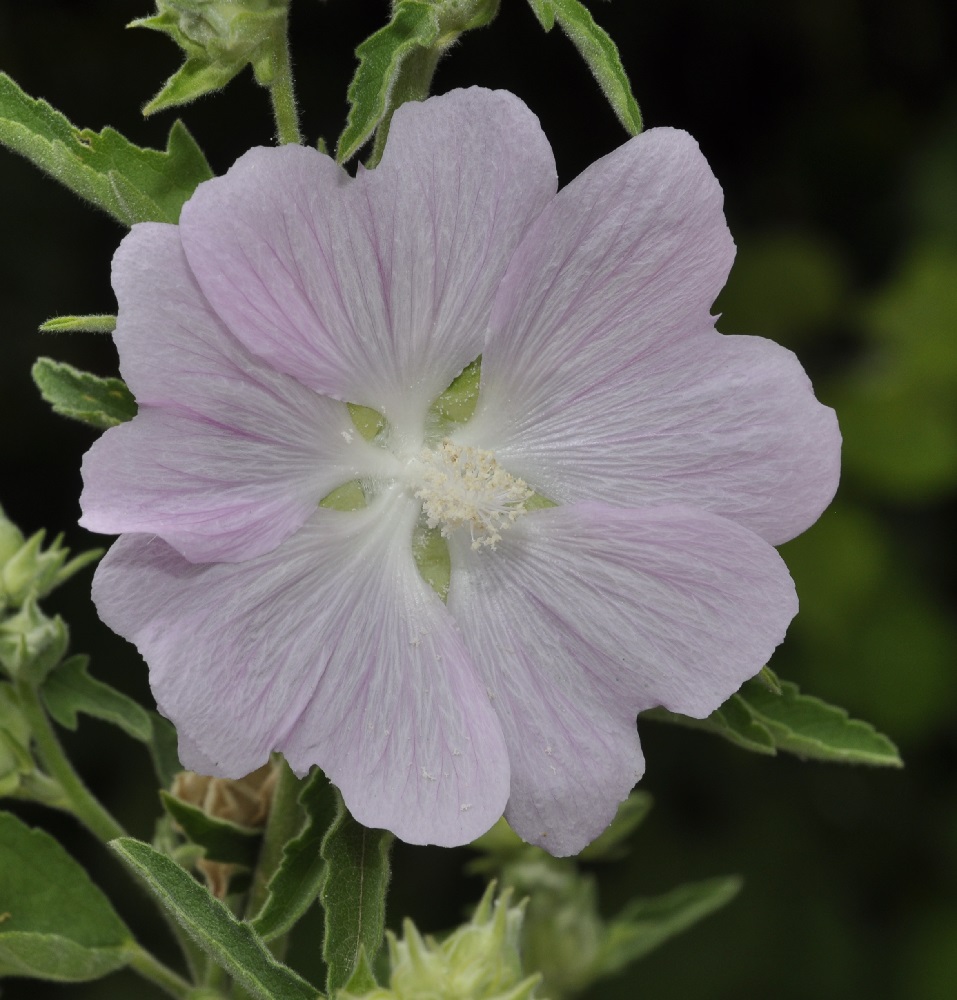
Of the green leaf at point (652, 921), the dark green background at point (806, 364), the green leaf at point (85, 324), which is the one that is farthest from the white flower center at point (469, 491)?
the dark green background at point (806, 364)

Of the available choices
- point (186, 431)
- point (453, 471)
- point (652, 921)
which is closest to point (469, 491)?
point (453, 471)

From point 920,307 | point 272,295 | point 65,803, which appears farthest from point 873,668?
point 272,295

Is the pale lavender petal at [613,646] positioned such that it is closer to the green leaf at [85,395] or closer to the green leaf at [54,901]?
the green leaf at [85,395]

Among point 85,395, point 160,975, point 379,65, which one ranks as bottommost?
point 160,975

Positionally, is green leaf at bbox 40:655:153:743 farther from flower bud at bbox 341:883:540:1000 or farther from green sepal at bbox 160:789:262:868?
flower bud at bbox 341:883:540:1000

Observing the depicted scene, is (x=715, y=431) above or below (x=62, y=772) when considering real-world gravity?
above

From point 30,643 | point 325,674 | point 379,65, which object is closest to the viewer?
point 379,65

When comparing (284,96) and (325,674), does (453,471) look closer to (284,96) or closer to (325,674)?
(325,674)
